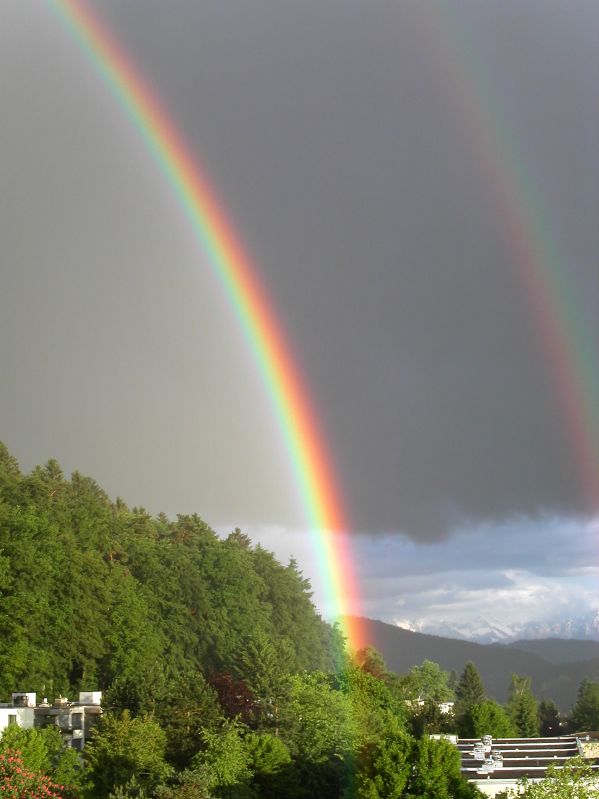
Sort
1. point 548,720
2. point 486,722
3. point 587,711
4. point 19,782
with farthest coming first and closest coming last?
point 548,720
point 587,711
point 486,722
point 19,782

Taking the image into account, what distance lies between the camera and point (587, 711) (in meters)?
110

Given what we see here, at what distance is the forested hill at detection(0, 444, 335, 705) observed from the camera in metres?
58.0

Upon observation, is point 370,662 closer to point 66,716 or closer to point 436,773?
point 66,716

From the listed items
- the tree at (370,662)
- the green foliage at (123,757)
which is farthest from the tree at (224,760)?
the tree at (370,662)

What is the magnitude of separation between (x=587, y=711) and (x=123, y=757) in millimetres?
83285

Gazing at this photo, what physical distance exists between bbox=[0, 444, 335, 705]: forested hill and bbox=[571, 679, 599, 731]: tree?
29.5m

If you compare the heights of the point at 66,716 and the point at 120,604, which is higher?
the point at 120,604

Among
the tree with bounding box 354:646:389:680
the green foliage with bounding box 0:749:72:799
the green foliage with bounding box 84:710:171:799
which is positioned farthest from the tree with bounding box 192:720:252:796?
the tree with bounding box 354:646:389:680

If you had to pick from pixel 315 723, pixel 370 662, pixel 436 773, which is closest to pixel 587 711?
pixel 370 662

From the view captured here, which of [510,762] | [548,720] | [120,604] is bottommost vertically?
[510,762]

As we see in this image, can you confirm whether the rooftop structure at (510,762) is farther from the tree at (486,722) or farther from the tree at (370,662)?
the tree at (370,662)

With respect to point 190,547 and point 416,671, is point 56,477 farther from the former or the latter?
point 416,671

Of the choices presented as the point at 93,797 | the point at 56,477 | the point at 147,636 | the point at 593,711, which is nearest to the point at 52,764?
the point at 93,797

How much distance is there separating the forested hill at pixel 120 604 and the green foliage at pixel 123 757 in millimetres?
5108
